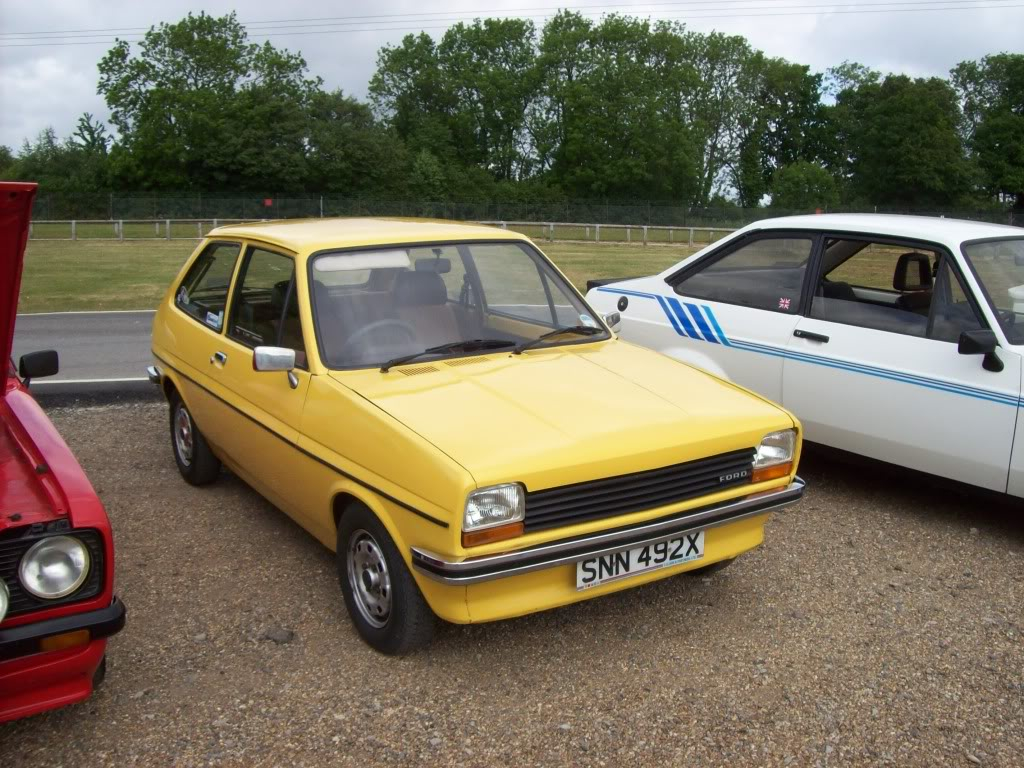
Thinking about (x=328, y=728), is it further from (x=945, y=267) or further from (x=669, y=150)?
(x=669, y=150)

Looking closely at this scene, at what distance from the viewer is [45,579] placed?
3.07 m

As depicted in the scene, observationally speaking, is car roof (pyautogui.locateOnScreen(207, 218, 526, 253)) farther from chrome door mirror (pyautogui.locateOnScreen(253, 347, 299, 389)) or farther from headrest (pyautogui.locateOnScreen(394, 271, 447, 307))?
chrome door mirror (pyautogui.locateOnScreen(253, 347, 299, 389))

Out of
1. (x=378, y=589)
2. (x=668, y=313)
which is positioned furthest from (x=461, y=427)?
(x=668, y=313)

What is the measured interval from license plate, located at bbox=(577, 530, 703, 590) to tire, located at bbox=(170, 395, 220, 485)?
2.97 meters

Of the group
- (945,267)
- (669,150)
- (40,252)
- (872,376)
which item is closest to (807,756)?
(872,376)

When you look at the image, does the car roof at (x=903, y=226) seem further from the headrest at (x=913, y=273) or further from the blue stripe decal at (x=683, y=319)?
the blue stripe decal at (x=683, y=319)

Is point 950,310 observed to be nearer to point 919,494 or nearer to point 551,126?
point 919,494

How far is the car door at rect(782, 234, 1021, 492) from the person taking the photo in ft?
16.6

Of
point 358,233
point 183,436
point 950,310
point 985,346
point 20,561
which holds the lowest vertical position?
point 183,436

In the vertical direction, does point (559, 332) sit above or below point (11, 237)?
below

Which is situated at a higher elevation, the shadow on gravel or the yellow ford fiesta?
the yellow ford fiesta

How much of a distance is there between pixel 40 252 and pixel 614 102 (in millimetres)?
48321

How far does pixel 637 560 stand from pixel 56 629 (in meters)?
2.06

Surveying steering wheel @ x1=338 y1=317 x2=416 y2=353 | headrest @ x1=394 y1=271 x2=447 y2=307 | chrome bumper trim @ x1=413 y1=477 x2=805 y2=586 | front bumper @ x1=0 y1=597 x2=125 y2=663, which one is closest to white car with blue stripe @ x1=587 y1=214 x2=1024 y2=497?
chrome bumper trim @ x1=413 y1=477 x2=805 y2=586
